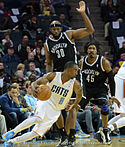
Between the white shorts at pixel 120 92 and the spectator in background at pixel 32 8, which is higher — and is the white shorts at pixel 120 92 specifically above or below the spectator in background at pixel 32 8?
below

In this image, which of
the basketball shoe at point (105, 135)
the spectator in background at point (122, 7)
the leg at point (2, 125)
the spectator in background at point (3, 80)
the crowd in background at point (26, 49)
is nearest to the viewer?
the basketball shoe at point (105, 135)

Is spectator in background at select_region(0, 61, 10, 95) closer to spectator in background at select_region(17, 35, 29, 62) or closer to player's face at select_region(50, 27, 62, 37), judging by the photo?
spectator in background at select_region(17, 35, 29, 62)

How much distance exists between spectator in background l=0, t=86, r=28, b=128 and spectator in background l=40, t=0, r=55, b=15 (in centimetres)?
584

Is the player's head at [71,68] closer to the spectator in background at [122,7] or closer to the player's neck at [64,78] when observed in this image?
the player's neck at [64,78]

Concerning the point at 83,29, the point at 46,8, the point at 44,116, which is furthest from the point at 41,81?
the point at 46,8

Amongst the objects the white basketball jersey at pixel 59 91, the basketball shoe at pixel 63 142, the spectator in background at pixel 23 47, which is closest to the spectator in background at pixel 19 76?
the spectator in background at pixel 23 47

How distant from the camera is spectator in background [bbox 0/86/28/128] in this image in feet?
25.7

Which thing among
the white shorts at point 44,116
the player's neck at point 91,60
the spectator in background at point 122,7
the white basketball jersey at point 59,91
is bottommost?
the white shorts at point 44,116

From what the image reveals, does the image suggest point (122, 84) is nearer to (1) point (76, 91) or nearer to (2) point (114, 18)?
(1) point (76, 91)

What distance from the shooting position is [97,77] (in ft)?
21.6

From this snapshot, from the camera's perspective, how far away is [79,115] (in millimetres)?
8680

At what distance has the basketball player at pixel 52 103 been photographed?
214 inches

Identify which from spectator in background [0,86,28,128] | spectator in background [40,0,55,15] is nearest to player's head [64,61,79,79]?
spectator in background [0,86,28,128]

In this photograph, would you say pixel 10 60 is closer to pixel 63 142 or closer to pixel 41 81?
pixel 63 142
